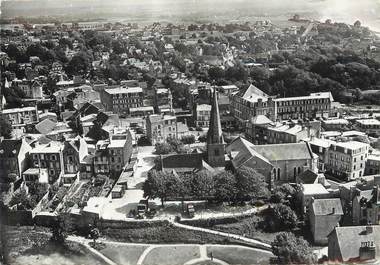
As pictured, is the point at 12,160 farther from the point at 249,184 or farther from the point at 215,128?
the point at 249,184

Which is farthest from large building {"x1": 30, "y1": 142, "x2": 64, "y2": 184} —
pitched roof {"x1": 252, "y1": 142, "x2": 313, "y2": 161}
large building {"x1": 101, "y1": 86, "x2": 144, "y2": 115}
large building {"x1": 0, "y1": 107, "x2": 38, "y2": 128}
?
large building {"x1": 101, "y1": 86, "x2": 144, "y2": 115}

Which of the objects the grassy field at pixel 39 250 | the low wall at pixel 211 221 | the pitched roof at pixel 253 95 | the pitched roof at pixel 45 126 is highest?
the pitched roof at pixel 253 95

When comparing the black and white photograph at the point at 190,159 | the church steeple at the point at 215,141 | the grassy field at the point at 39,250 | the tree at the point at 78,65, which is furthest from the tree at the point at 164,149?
the tree at the point at 78,65

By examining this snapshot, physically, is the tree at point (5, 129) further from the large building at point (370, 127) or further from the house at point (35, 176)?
the large building at point (370, 127)

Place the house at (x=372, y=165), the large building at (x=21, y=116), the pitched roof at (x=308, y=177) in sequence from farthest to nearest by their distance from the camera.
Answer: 1. the large building at (x=21, y=116)
2. the house at (x=372, y=165)
3. the pitched roof at (x=308, y=177)

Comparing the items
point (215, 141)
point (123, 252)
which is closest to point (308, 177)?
point (215, 141)

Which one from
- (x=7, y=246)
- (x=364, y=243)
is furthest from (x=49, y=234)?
(x=364, y=243)
